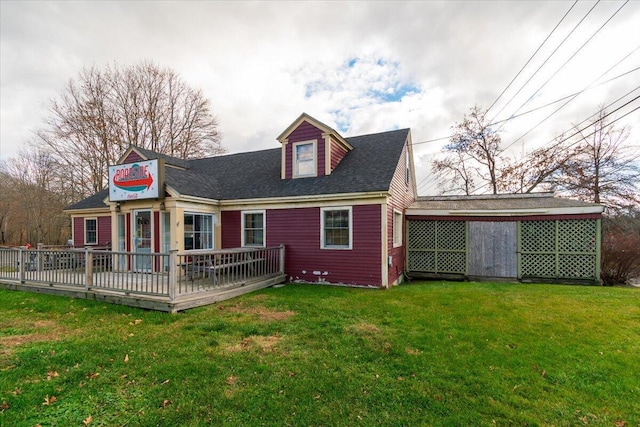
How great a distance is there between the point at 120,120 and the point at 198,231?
64.3 ft

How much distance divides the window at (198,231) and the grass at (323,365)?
3.50 m

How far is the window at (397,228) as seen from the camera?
1020cm

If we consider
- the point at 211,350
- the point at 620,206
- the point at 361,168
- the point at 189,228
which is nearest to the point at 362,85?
the point at 361,168

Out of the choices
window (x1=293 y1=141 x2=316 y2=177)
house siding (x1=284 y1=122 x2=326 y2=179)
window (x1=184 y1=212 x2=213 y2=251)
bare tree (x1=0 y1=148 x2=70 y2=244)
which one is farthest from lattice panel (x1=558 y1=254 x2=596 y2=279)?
bare tree (x1=0 y1=148 x2=70 y2=244)

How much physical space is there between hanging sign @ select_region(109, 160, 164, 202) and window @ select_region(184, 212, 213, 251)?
132 centimetres

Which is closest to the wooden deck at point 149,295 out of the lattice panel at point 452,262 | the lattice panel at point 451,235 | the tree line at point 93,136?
the lattice panel at point 452,262

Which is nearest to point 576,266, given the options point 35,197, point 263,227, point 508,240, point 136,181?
point 508,240

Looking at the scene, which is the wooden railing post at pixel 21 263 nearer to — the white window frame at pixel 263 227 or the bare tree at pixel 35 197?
the white window frame at pixel 263 227

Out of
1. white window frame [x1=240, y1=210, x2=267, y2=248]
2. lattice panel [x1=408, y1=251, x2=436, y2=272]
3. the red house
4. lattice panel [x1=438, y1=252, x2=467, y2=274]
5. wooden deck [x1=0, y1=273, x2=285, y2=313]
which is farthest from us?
lattice panel [x1=408, y1=251, x2=436, y2=272]

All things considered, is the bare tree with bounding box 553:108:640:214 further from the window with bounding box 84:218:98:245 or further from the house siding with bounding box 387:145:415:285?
the window with bounding box 84:218:98:245

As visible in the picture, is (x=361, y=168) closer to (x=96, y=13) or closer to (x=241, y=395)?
(x=241, y=395)

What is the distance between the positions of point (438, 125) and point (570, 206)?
13.4m

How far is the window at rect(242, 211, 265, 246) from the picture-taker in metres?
10.7

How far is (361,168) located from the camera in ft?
33.9
